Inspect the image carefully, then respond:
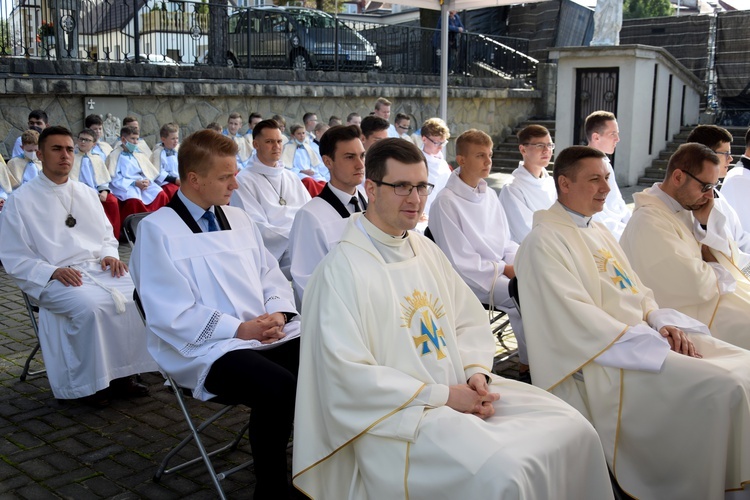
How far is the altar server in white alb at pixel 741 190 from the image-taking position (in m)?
6.99

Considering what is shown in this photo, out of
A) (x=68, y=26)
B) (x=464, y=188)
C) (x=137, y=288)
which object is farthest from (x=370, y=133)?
(x=68, y=26)

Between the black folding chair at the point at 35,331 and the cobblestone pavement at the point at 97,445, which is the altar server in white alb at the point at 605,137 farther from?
the black folding chair at the point at 35,331

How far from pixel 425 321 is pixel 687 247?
2.28 m

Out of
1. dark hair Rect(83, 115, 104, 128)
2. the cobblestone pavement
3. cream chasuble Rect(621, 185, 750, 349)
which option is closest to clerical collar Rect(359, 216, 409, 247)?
the cobblestone pavement

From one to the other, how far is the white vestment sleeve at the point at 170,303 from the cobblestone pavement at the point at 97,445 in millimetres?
750

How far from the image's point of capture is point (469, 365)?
3.45m

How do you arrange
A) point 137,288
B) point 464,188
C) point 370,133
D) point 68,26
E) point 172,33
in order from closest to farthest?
point 137,288 < point 464,188 < point 370,133 < point 68,26 < point 172,33

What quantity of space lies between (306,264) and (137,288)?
1.23 m

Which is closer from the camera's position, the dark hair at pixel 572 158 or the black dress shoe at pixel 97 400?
the dark hair at pixel 572 158

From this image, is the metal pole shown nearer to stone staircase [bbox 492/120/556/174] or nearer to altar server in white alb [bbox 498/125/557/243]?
altar server in white alb [bbox 498/125/557/243]

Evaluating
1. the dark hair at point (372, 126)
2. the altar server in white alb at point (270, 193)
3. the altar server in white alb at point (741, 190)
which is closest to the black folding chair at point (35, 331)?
the altar server in white alb at point (270, 193)

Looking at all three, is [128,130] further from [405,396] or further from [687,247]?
[405,396]

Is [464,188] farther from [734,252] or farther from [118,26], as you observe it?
[118,26]

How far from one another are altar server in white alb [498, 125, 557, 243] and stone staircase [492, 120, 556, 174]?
1122cm
